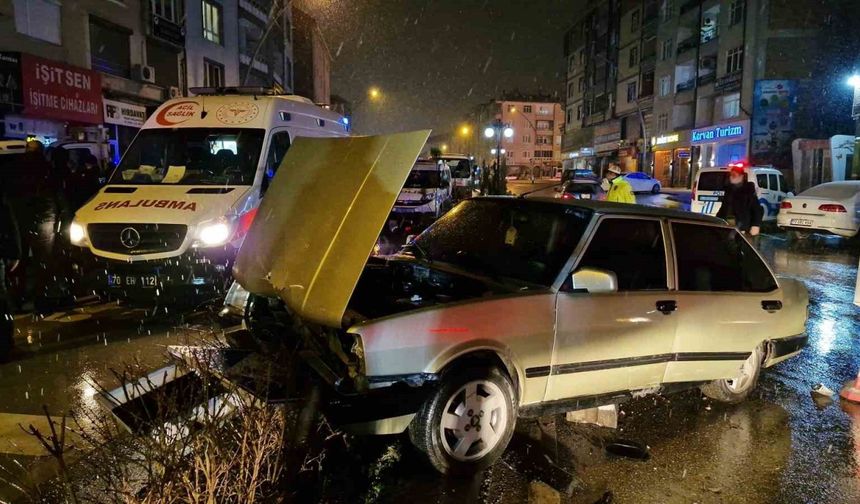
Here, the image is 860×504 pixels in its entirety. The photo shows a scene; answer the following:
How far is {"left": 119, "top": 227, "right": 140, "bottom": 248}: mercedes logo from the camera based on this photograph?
6.49 meters

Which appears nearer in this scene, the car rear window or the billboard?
the car rear window

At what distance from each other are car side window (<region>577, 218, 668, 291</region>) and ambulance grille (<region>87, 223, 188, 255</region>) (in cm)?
451

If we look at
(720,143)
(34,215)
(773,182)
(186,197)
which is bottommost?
(34,215)

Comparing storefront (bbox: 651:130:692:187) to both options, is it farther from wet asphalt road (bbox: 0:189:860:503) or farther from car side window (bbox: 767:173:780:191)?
wet asphalt road (bbox: 0:189:860:503)

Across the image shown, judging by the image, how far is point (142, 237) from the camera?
6516 mm

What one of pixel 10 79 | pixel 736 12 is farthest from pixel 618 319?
pixel 736 12

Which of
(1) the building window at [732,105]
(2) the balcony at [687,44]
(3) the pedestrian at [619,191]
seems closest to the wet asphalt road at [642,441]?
(3) the pedestrian at [619,191]

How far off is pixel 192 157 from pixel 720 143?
126 ft

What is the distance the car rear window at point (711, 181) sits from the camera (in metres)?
18.4

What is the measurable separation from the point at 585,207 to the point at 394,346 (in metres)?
1.82

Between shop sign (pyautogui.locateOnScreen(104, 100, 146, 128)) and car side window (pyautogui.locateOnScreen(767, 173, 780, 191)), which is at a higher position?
shop sign (pyautogui.locateOnScreen(104, 100, 146, 128))

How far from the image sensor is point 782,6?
33.8m

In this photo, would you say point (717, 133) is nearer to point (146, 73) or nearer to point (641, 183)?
point (641, 183)

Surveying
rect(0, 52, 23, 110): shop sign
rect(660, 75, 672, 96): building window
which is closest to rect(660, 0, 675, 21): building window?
rect(660, 75, 672, 96): building window
